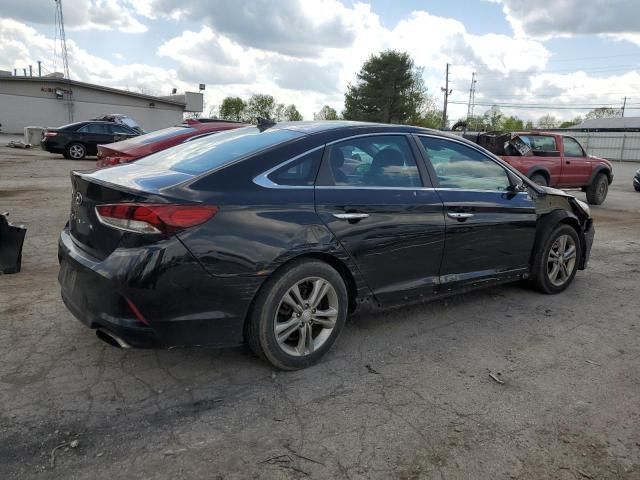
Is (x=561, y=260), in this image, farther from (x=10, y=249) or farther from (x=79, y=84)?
(x=79, y=84)

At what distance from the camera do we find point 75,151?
19016mm

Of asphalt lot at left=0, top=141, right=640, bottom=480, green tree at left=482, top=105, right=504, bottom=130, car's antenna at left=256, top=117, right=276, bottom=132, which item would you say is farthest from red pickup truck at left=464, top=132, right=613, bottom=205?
green tree at left=482, top=105, right=504, bottom=130

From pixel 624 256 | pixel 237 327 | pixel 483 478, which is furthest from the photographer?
pixel 624 256

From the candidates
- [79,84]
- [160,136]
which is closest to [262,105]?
[79,84]

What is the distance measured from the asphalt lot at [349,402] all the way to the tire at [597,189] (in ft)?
30.5

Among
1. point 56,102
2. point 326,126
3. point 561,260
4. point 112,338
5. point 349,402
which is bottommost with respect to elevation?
point 349,402

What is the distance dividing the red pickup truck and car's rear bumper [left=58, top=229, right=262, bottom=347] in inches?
370

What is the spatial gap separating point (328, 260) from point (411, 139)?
1.29 metres

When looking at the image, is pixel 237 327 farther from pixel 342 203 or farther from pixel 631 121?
pixel 631 121

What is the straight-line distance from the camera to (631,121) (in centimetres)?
6544

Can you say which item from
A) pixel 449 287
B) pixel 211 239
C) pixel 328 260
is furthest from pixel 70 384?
pixel 449 287

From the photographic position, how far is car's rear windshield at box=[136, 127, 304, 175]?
3.32m

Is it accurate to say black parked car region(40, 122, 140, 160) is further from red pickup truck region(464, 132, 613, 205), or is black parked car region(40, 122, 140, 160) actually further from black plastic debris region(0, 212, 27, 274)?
black plastic debris region(0, 212, 27, 274)

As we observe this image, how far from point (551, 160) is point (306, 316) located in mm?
10271
